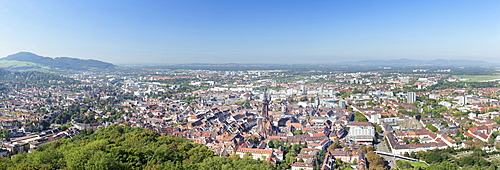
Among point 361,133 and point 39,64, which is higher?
point 39,64

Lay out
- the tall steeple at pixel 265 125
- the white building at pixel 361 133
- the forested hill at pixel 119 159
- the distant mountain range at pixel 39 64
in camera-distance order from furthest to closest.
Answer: the distant mountain range at pixel 39 64, the tall steeple at pixel 265 125, the white building at pixel 361 133, the forested hill at pixel 119 159

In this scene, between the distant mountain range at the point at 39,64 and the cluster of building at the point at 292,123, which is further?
the distant mountain range at the point at 39,64

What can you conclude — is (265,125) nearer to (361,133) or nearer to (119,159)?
(361,133)

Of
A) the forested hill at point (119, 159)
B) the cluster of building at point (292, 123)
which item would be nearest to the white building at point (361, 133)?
the cluster of building at point (292, 123)

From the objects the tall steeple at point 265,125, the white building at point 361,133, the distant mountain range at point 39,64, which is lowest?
the white building at point 361,133

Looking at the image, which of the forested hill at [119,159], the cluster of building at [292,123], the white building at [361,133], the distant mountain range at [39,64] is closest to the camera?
the forested hill at [119,159]

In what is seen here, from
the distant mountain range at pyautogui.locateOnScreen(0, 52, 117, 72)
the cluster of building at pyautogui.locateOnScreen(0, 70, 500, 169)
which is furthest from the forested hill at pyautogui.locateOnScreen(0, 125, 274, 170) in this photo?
the distant mountain range at pyautogui.locateOnScreen(0, 52, 117, 72)

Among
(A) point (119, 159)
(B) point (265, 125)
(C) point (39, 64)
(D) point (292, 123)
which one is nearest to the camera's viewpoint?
(A) point (119, 159)

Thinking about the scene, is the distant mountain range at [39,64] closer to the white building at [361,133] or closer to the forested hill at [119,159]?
the white building at [361,133]

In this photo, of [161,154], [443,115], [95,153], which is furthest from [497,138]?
[95,153]

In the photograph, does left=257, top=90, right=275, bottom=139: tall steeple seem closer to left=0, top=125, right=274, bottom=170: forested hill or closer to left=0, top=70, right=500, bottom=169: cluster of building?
left=0, top=70, right=500, bottom=169: cluster of building

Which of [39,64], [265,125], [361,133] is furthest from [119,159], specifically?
[39,64]

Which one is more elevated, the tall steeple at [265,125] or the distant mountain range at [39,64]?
the distant mountain range at [39,64]
